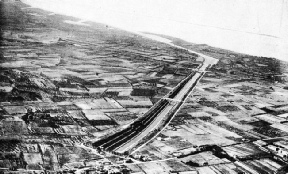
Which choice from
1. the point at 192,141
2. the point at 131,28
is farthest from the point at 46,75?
the point at 131,28

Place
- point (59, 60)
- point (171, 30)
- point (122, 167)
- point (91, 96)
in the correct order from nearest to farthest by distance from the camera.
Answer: point (122, 167) < point (91, 96) < point (59, 60) < point (171, 30)

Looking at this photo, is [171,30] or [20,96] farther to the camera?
[171,30]

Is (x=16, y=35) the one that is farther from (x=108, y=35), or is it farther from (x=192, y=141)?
(x=192, y=141)

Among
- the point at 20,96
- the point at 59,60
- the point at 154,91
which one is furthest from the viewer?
the point at 59,60

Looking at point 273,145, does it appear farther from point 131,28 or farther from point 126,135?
point 131,28

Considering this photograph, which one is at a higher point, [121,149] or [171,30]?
[171,30]

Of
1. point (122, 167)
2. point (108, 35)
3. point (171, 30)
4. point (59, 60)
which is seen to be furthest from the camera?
point (171, 30)

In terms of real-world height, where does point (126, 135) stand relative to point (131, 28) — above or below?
below

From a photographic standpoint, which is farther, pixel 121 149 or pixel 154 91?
pixel 154 91

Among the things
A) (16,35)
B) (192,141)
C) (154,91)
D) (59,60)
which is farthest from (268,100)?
(16,35)
